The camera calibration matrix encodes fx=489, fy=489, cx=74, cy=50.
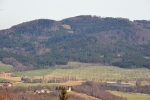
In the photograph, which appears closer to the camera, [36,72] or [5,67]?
[36,72]

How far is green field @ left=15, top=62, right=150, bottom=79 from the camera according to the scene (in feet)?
377

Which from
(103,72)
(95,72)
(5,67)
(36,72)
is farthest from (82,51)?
(36,72)

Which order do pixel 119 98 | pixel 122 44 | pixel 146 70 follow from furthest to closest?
pixel 122 44 → pixel 146 70 → pixel 119 98

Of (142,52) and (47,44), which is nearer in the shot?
(142,52)

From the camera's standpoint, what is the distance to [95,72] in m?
120

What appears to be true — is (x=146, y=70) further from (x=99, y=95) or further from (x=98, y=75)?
(x=99, y=95)

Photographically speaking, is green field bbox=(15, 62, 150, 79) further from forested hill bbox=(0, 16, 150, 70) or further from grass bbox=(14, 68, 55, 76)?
forested hill bbox=(0, 16, 150, 70)

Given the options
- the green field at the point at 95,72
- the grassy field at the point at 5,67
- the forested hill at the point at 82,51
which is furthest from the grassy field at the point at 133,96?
the grassy field at the point at 5,67

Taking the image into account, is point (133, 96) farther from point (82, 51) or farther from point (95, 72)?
point (82, 51)

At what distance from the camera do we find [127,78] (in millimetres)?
111500

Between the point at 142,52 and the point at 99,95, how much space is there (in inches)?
3177

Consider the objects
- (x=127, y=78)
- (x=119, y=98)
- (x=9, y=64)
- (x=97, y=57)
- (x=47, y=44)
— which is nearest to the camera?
(x=119, y=98)

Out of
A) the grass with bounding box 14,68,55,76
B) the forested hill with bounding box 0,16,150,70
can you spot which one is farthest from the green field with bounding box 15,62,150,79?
the forested hill with bounding box 0,16,150,70

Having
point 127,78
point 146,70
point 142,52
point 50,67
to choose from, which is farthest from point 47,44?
point 127,78
